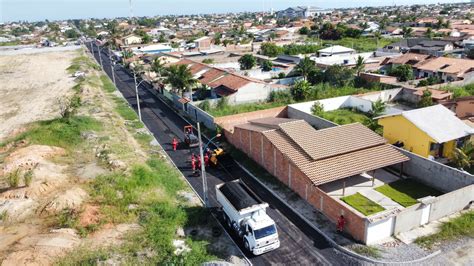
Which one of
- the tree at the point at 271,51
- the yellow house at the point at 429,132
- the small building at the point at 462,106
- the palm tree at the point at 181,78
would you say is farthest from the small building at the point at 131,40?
the yellow house at the point at 429,132

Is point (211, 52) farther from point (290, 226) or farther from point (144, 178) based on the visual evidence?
point (290, 226)

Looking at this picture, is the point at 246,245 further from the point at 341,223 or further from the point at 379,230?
the point at 379,230

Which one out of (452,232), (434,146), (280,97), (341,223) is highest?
(434,146)

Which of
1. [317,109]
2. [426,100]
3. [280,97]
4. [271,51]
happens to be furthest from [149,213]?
[271,51]

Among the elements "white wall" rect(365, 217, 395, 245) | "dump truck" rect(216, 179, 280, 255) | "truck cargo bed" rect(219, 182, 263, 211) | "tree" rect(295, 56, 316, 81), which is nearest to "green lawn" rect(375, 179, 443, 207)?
"white wall" rect(365, 217, 395, 245)

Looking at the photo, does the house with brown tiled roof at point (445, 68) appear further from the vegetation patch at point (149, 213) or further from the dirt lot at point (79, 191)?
the vegetation patch at point (149, 213)

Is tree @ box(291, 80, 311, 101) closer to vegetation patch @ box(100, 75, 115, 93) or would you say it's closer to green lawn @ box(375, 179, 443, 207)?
green lawn @ box(375, 179, 443, 207)
